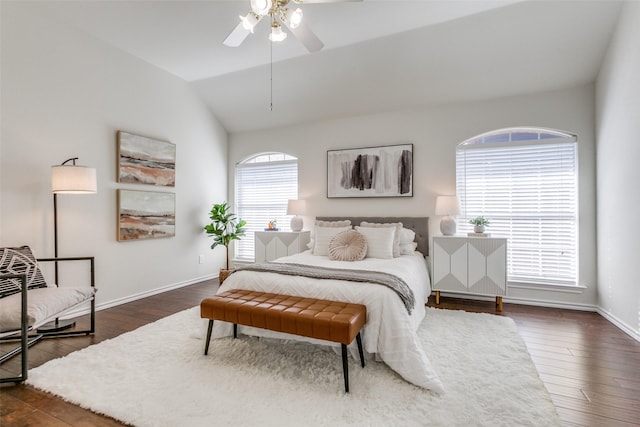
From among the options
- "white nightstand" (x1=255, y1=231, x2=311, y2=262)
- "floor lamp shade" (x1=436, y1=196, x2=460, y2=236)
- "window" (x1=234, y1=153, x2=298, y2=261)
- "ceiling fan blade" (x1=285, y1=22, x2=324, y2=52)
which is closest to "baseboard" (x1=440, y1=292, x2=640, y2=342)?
"floor lamp shade" (x1=436, y1=196, x2=460, y2=236)

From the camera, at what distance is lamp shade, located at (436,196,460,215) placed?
389 cm

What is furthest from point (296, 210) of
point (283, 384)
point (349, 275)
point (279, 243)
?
point (283, 384)

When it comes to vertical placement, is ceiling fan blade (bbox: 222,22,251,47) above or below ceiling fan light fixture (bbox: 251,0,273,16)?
above

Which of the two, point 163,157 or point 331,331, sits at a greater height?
point 163,157

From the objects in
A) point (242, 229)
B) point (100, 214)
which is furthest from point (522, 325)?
point (100, 214)

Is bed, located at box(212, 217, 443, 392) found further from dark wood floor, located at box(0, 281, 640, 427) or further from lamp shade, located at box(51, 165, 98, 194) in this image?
lamp shade, located at box(51, 165, 98, 194)

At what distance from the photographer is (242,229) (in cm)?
561

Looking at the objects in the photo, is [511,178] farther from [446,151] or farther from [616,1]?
[616,1]

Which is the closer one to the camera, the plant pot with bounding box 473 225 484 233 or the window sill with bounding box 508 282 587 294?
the window sill with bounding box 508 282 587 294

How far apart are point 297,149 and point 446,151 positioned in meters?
2.35

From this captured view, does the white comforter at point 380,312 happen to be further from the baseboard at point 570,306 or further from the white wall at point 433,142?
the white wall at point 433,142

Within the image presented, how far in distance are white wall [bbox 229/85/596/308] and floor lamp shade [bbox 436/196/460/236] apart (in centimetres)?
31

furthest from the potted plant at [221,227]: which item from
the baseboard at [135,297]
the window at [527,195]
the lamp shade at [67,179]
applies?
the window at [527,195]

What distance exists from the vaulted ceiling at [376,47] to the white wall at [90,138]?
0.27 m
